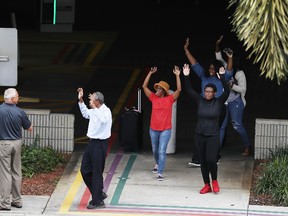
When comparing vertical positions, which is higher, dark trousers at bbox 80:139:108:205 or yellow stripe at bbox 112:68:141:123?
dark trousers at bbox 80:139:108:205

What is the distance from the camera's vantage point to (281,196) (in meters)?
14.7

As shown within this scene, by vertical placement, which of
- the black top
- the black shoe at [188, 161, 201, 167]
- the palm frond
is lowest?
the black shoe at [188, 161, 201, 167]

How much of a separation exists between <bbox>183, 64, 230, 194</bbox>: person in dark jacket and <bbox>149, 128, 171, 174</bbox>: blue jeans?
2.48 feet

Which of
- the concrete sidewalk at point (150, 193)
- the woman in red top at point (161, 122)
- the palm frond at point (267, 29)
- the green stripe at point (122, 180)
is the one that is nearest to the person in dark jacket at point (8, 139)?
the concrete sidewalk at point (150, 193)

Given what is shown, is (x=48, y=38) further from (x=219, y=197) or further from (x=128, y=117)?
(x=219, y=197)

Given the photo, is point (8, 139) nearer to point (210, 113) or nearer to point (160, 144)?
point (160, 144)

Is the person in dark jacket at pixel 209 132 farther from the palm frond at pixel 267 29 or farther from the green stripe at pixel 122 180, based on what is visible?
the palm frond at pixel 267 29

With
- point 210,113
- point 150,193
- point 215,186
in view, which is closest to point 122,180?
point 150,193

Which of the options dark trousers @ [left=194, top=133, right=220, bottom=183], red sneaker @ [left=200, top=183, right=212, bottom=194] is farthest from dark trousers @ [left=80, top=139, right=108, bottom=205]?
red sneaker @ [left=200, top=183, right=212, bottom=194]

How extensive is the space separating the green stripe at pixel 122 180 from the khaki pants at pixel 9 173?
141cm

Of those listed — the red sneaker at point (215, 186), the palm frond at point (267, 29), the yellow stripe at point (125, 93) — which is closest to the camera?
the palm frond at point (267, 29)

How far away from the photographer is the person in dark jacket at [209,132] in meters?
14.9

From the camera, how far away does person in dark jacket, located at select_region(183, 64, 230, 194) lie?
49.0ft

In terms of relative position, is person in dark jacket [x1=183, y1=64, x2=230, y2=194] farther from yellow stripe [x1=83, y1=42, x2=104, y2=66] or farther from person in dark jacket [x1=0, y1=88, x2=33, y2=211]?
yellow stripe [x1=83, y1=42, x2=104, y2=66]
